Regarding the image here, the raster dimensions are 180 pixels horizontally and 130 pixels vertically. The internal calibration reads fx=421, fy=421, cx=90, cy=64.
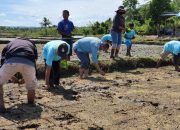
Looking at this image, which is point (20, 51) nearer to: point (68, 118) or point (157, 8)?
point (68, 118)

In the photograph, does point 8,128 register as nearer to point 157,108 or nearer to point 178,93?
point 157,108

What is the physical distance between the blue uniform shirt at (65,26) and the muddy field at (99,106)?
7.41 ft

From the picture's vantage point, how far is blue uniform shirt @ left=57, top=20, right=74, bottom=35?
12.7 meters

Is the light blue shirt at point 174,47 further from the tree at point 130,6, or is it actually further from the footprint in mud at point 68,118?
the tree at point 130,6

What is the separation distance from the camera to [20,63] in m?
7.24

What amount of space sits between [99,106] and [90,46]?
2840 millimetres

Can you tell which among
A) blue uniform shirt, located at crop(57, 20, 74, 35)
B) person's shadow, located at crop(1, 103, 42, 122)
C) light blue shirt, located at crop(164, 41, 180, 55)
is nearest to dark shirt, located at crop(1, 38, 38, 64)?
person's shadow, located at crop(1, 103, 42, 122)

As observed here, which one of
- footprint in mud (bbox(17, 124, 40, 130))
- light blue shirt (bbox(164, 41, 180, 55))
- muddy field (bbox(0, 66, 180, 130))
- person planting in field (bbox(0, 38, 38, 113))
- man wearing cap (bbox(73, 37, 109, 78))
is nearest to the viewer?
footprint in mud (bbox(17, 124, 40, 130))

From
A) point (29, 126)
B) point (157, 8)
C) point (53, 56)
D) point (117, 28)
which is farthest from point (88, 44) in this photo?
point (157, 8)

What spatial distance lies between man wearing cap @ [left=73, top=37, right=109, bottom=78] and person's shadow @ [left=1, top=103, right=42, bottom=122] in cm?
292

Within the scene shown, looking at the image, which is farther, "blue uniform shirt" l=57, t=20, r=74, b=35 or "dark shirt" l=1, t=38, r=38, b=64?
"blue uniform shirt" l=57, t=20, r=74, b=35

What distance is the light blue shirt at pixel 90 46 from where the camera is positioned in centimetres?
1009

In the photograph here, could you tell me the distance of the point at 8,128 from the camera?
6.19 meters

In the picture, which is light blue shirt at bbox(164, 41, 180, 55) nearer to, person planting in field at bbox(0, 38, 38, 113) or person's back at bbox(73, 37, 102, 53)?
person's back at bbox(73, 37, 102, 53)
